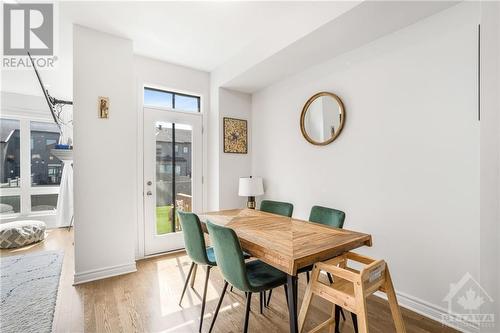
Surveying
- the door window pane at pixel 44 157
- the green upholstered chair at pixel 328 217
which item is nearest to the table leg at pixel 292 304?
the green upholstered chair at pixel 328 217

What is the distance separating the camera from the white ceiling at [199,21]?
227cm

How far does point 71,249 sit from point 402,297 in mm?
4406

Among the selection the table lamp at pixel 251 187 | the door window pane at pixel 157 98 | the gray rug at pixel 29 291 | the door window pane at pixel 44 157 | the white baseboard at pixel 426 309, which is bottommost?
the gray rug at pixel 29 291

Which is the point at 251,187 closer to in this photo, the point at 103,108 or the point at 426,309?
the point at 103,108

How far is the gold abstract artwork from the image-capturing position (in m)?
3.72

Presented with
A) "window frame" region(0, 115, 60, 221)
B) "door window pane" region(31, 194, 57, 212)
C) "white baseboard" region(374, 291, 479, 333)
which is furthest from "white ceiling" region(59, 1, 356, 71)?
"door window pane" region(31, 194, 57, 212)

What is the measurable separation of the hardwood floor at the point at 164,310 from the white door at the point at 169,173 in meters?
0.76

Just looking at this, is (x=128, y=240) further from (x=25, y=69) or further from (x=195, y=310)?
(x=25, y=69)

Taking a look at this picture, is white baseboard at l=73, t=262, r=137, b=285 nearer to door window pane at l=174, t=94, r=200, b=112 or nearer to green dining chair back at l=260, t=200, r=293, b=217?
green dining chair back at l=260, t=200, r=293, b=217

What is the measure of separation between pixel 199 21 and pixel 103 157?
1.90 m

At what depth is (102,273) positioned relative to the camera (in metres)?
2.70

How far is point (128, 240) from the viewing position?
9.52 ft

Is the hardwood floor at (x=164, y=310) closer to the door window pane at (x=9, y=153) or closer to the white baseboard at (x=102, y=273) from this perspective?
the white baseboard at (x=102, y=273)

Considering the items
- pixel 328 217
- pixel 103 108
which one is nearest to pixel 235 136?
pixel 103 108
